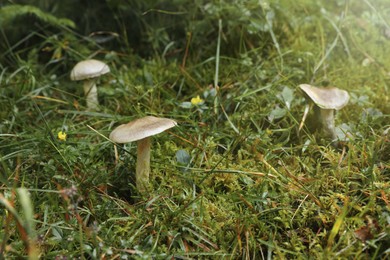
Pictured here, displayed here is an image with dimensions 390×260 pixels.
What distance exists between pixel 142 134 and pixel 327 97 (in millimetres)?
1084

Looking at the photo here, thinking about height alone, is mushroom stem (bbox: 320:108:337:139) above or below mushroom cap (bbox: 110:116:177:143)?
below

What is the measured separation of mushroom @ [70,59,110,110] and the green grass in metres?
0.09

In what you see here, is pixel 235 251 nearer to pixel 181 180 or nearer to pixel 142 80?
pixel 181 180

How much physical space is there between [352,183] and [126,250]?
1.14 meters

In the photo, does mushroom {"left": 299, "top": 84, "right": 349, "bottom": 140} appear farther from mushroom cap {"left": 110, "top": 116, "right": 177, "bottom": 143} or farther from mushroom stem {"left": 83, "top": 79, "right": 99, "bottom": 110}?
mushroom stem {"left": 83, "top": 79, "right": 99, "bottom": 110}

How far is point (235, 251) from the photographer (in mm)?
1783

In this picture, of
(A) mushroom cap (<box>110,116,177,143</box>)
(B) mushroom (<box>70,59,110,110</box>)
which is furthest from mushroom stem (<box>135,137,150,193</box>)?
(B) mushroom (<box>70,59,110,110</box>)

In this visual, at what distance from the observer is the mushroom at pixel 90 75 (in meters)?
2.89

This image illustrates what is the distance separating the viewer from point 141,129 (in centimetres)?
185

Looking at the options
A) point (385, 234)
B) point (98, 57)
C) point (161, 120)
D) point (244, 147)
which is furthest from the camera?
point (98, 57)

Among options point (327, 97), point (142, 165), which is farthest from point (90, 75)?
point (327, 97)

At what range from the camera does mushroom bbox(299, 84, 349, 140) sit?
2225mm

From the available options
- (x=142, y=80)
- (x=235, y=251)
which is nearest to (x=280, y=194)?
(x=235, y=251)

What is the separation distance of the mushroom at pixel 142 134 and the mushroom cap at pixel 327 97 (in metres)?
0.82
